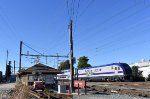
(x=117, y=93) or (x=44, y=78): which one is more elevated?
(x=44, y=78)

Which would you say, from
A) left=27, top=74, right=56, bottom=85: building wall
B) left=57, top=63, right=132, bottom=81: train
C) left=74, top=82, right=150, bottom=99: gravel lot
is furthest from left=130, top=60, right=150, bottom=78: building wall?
left=74, top=82, right=150, bottom=99: gravel lot

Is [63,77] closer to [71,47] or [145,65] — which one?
[145,65]

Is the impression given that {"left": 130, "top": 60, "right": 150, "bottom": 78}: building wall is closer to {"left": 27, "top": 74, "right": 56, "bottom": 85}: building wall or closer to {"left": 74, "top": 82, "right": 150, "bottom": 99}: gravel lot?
A: {"left": 27, "top": 74, "right": 56, "bottom": 85}: building wall

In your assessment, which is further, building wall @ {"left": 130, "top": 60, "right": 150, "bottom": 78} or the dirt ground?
building wall @ {"left": 130, "top": 60, "right": 150, "bottom": 78}

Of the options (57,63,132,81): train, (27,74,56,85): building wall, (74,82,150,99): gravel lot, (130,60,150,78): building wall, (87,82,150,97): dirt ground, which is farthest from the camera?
(130,60,150,78): building wall

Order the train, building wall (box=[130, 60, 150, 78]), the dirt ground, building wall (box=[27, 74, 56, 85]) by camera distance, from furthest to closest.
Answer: building wall (box=[130, 60, 150, 78]) → the train → building wall (box=[27, 74, 56, 85]) → the dirt ground

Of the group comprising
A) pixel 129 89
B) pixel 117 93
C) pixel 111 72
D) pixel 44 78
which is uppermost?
pixel 111 72

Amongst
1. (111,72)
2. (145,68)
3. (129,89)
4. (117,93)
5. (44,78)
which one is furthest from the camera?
(145,68)

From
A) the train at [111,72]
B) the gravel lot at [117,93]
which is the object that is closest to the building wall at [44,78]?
the gravel lot at [117,93]

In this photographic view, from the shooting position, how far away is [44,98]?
75.0 feet

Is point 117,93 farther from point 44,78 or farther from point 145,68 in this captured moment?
point 145,68

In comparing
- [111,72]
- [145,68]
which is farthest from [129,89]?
[145,68]

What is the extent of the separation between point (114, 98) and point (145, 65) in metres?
68.5

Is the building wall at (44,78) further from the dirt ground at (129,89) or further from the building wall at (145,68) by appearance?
the building wall at (145,68)
